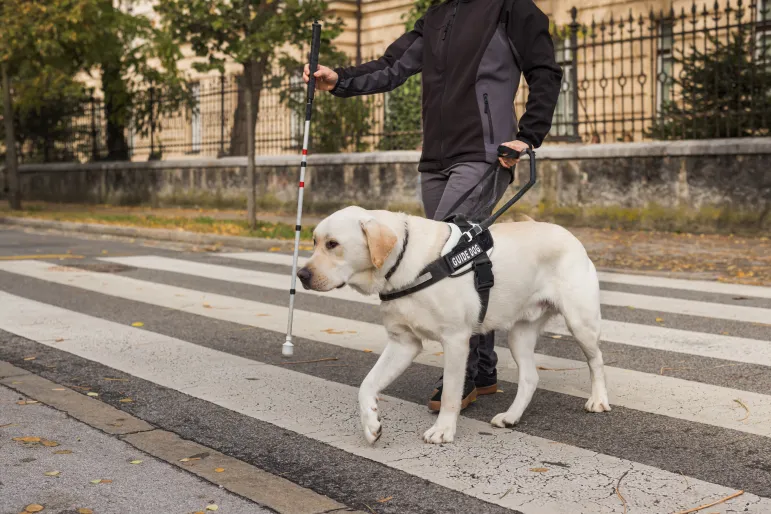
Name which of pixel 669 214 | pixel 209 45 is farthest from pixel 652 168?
pixel 209 45

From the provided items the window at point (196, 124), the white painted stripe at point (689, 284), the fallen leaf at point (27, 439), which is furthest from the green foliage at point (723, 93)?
the fallen leaf at point (27, 439)

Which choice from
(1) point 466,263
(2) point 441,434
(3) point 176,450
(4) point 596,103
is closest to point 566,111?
(4) point 596,103

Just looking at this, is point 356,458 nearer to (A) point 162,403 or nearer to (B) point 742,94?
(A) point 162,403

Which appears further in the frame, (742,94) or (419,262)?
(742,94)

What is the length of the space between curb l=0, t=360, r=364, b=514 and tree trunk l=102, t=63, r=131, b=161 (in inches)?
745

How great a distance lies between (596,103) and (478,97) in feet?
40.4

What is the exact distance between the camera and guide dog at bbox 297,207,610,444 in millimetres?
4176

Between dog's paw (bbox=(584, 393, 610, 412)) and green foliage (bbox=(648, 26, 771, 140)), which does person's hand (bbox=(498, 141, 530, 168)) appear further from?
green foliage (bbox=(648, 26, 771, 140))

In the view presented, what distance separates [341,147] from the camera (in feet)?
62.9

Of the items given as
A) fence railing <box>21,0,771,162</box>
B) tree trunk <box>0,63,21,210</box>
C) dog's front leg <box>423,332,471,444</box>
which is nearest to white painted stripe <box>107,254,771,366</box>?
dog's front leg <box>423,332,471,444</box>

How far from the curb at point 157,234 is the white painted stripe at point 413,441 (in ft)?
23.3

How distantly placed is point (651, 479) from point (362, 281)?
1.34 m

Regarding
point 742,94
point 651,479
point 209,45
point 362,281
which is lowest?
point 651,479

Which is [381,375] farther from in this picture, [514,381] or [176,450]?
[514,381]
